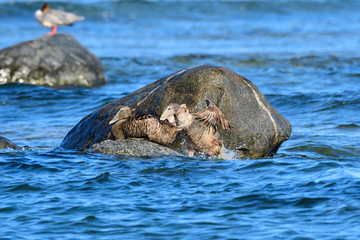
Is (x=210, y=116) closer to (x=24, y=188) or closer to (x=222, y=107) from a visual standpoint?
(x=222, y=107)

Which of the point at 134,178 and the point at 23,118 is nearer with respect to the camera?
the point at 134,178

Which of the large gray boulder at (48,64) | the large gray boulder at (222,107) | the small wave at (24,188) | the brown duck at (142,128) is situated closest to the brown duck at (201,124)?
the brown duck at (142,128)

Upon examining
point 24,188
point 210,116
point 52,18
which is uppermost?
point 52,18

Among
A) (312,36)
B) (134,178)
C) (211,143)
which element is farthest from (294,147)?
(312,36)

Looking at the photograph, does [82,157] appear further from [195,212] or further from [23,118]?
[23,118]

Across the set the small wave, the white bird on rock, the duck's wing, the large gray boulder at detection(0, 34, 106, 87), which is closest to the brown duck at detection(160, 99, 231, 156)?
the duck's wing

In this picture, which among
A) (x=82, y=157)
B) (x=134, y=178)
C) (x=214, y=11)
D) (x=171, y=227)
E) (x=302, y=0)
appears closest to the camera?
(x=171, y=227)

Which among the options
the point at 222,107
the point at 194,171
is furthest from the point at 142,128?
the point at 222,107

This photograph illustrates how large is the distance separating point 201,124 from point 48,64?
7.48 m

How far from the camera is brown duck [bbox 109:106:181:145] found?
23.5 feet

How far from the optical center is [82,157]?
23.6 ft

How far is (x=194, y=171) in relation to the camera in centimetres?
657

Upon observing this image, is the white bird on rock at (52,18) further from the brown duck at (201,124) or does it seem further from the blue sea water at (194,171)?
the brown duck at (201,124)

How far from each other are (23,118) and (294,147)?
203 inches
